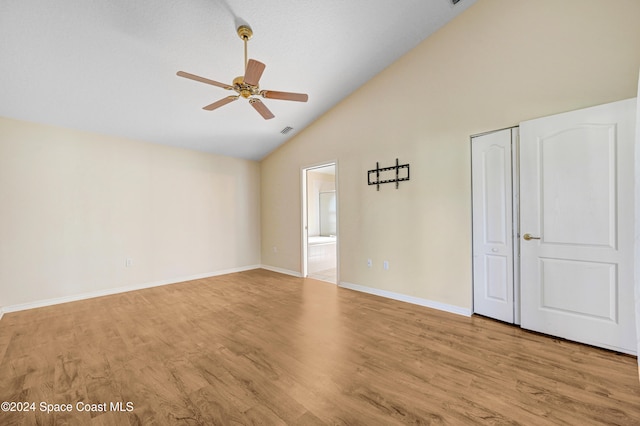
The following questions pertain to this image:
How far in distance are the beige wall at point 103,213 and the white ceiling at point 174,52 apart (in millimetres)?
430

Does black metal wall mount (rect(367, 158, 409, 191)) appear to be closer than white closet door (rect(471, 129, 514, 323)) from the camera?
No

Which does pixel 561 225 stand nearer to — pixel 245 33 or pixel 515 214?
pixel 515 214

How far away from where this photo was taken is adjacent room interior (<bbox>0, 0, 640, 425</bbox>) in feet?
5.86

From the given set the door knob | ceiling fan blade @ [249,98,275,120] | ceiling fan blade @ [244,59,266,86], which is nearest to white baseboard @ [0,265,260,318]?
ceiling fan blade @ [249,98,275,120]

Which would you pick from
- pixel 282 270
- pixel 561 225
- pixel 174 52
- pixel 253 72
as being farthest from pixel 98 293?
pixel 561 225

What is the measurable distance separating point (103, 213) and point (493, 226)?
18.1 ft

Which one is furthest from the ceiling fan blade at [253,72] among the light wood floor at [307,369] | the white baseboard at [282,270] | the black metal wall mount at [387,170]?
the white baseboard at [282,270]

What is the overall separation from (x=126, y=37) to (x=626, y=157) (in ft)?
15.2

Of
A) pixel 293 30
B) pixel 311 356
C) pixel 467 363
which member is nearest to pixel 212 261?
pixel 311 356

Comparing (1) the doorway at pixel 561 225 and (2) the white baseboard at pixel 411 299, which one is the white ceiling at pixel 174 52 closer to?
(1) the doorway at pixel 561 225

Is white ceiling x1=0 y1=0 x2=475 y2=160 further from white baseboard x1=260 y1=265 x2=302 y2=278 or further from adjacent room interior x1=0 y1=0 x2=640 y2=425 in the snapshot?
white baseboard x1=260 y1=265 x2=302 y2=278

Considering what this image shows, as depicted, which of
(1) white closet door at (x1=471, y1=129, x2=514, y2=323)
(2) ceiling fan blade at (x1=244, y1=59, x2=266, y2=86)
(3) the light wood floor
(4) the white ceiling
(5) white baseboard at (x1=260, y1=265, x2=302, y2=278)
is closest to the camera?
(3) the light wood floor

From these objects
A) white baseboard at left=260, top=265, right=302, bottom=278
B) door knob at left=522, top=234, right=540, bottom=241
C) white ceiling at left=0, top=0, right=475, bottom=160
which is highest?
white ceiling at left=0, top=0, right=475, bottom=160

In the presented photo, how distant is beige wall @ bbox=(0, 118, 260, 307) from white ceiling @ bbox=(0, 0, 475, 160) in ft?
1.41
